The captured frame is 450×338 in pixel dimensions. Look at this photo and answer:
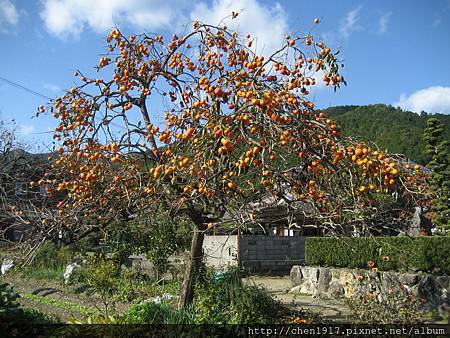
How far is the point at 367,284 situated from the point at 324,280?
3586 millimetres

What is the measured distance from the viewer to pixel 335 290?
9.06m

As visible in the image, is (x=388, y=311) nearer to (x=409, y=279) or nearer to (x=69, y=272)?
(x=409, y=279)

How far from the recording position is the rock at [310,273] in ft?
32.3

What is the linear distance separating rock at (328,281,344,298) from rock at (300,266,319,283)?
0.56 m

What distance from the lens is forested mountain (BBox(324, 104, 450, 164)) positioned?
→ 19.3 m

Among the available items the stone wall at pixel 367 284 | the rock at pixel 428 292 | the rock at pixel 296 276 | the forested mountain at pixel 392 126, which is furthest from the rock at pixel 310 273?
the forested mountain at pixel 392 126

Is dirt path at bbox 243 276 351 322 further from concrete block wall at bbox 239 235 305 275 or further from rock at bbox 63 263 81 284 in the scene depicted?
rock at bbox 63 263 81 284

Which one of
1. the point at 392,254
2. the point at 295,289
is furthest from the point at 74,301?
the point at 392,254

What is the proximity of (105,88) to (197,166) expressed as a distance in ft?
6.79

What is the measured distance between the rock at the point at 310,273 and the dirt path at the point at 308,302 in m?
0.58

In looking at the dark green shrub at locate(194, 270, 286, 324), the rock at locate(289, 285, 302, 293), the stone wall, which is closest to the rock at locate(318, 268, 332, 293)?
the stone wall

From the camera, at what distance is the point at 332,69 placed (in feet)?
13.6

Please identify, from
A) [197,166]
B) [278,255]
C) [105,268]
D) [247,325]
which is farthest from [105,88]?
[278,255]

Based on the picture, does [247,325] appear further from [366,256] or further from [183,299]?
[366,256]
